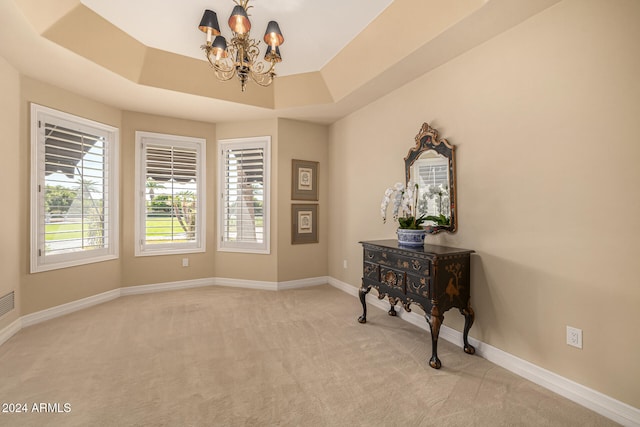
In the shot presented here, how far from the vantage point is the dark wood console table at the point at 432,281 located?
2.35 meters

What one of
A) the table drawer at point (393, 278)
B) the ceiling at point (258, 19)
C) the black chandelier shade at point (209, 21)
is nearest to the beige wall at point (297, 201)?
the ceiling at point (258, 19)

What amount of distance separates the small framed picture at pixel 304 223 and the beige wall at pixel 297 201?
2.6 inches

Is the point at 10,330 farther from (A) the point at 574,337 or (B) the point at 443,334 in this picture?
(A) the point at 574,337

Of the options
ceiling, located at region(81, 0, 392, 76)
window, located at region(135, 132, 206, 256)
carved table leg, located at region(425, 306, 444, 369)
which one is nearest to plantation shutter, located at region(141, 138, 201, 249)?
window, located at region(135, 132, 206, 256)

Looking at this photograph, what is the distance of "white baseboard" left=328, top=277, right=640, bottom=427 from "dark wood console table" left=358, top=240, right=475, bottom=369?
15cm

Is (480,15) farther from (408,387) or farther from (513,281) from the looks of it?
(408,387)

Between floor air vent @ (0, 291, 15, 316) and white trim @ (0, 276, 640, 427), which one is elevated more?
floor air vent @ (0, 291, 15, 316)

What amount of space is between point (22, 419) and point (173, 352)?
963 millimetres

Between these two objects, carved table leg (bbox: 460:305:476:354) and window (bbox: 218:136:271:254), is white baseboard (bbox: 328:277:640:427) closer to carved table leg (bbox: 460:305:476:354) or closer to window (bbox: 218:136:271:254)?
carved table leg (bbox: 460:305:476:354)

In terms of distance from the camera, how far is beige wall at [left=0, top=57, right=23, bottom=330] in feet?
9.36

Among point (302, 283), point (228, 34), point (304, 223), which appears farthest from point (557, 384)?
point (228, 34)

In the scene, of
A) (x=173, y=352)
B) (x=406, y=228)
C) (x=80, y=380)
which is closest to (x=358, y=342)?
(x=406, y=228)

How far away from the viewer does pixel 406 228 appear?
281cm

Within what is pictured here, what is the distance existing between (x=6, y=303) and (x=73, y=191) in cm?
138
